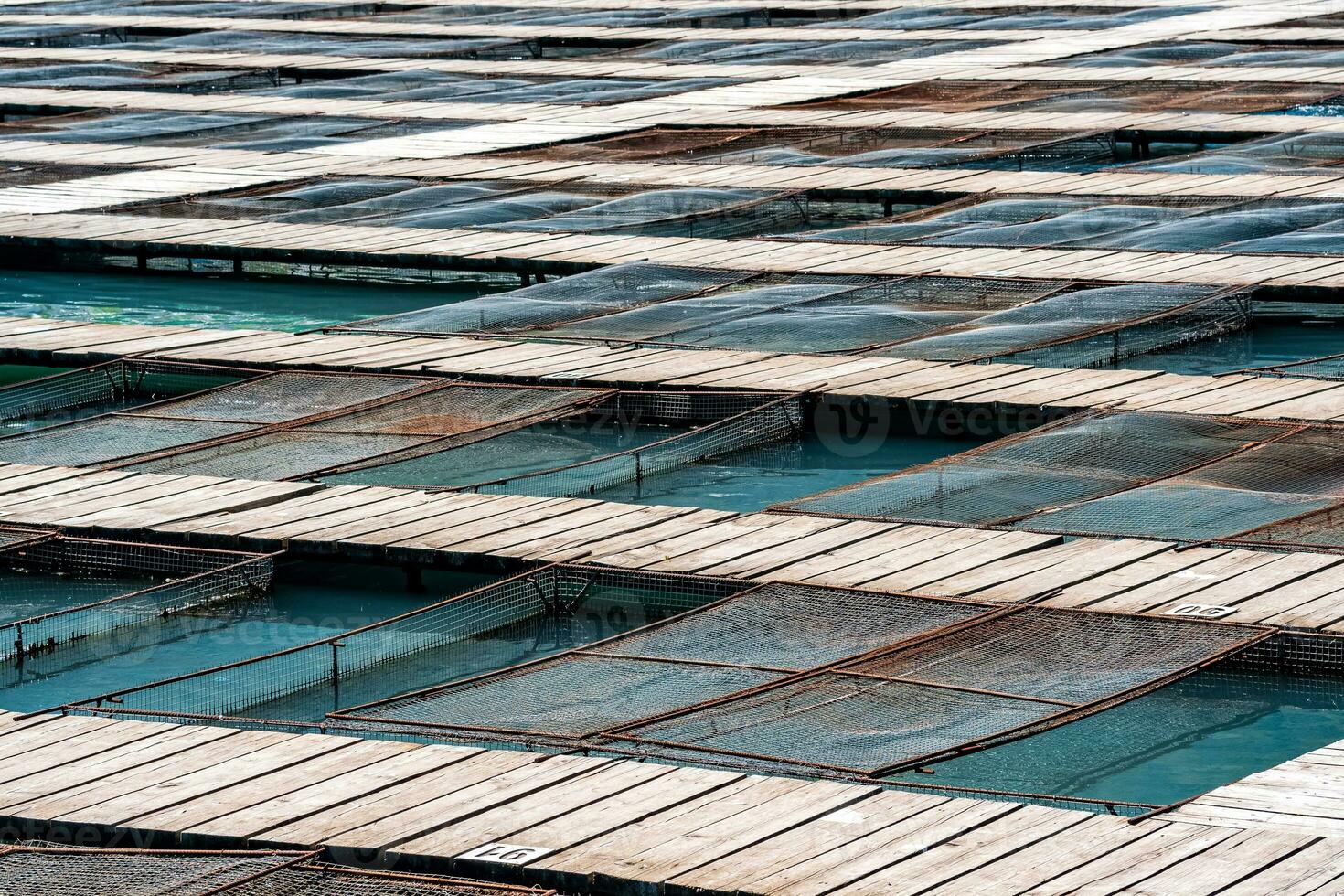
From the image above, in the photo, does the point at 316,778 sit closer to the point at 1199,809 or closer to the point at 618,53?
the point at 1199,809

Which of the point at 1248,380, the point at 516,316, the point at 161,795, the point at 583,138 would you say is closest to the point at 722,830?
the point at 161,795

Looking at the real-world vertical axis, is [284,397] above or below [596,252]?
below

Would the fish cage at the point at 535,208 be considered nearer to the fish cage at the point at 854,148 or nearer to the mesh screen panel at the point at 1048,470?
the fish cage at the point at 854,148

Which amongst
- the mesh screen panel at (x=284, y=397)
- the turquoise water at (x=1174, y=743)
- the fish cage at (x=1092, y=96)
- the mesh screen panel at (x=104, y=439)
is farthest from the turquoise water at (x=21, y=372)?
the fish cage at (x=1092, y=96)

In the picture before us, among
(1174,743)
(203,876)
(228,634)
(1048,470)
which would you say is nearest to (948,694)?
(1174,743)

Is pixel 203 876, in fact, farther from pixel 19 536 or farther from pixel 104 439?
pixel 104 439

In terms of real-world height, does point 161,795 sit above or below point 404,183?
below
